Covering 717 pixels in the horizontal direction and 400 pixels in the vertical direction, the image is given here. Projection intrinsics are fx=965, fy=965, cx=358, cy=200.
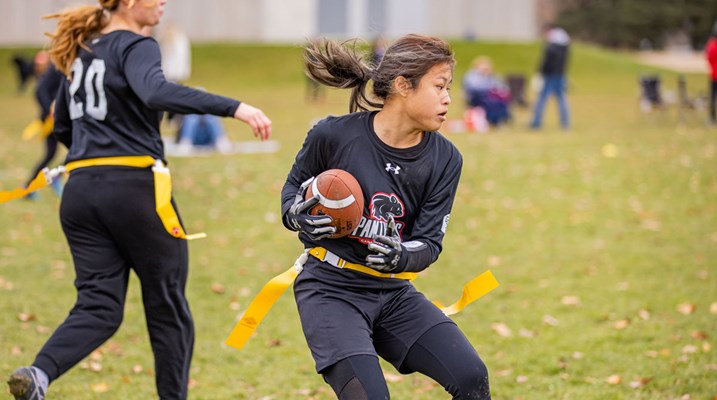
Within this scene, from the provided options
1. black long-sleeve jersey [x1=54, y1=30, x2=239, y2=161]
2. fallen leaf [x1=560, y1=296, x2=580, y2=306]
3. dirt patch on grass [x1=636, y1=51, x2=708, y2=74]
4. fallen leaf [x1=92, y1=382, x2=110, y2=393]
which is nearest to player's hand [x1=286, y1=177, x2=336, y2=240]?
black long-sleeve jersey [x1=54, y1=30, x2=239, y2=161]

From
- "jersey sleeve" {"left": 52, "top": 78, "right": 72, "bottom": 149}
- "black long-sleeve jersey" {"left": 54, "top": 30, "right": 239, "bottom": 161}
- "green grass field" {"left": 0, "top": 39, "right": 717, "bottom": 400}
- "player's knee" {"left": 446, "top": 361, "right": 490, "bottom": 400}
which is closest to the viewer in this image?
"player's knee" {"left": 446, "top": 361, "right": 490, "bottom": 400}

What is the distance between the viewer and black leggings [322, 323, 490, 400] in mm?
3541

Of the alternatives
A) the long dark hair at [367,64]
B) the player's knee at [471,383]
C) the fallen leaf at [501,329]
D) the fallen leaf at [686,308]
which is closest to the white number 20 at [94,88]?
the long dark hair at [367,64]

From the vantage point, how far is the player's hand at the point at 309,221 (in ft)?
11.9

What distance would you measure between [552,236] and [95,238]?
6.79 m

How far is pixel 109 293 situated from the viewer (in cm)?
445

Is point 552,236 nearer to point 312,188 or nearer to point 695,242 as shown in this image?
point 695,242

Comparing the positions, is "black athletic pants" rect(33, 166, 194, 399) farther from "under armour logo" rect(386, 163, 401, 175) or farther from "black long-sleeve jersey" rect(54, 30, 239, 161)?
"under armour logo" rect(386, 163, 401, 175)

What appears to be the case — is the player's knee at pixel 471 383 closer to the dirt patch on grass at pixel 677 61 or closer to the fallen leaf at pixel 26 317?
the fallen leaf at pixel 26 317

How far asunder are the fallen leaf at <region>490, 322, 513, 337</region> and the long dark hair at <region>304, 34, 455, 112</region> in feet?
10.2

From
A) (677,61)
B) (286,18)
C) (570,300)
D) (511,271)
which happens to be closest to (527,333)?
(570,300)

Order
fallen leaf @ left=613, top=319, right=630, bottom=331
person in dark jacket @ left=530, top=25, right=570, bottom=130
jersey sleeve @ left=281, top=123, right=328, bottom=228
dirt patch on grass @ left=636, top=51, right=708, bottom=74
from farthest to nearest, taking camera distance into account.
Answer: dirt patch on grass @ left=636, top=51, right=708, bottom=74
person in dark jacket @ left=530, top=25, right=570, bottom=130
fallen leaf @ left=613, top=319, right=630, bottom=331
jersey sleeve @ left=281, top=123, right=328, bottom=228

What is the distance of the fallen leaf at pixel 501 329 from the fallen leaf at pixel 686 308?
1.38 metres

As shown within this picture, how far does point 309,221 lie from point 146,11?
1545 millimetres
